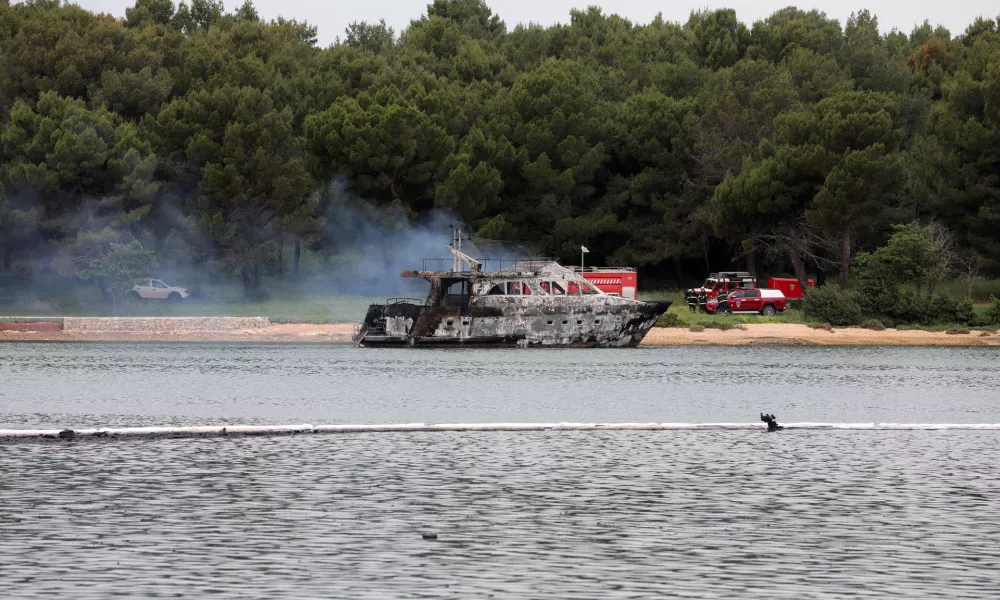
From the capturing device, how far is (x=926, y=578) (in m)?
16.4

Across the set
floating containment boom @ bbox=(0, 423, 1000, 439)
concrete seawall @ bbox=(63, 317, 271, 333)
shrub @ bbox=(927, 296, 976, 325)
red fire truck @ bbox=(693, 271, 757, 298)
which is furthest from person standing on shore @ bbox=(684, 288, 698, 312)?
floating containment boom @ bbox=(0, 423, 1000, 439)

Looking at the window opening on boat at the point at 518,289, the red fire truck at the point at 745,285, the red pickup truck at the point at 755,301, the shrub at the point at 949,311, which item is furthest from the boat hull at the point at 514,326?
the shrub at the point at 949,311

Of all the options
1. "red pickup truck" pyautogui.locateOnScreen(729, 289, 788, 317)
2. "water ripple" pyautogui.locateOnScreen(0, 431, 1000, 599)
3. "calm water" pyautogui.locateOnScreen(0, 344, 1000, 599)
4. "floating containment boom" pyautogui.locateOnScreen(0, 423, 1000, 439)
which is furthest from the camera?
"red pickup truck" pyautogui.locateOnScreen(729, 289, 788, 317)

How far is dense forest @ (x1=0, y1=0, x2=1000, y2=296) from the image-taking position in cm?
7319

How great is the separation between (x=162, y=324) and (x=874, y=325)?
35.7 metres

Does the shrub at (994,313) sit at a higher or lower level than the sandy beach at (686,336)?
higher

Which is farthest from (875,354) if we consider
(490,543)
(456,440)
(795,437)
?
(490,543)

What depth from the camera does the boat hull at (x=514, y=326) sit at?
194 ft

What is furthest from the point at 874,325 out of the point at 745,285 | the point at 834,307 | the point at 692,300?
the point at 692,300

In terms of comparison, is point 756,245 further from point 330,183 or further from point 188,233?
point 188,233

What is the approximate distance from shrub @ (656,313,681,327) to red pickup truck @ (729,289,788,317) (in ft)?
15.0

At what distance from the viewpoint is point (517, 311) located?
2319 inches

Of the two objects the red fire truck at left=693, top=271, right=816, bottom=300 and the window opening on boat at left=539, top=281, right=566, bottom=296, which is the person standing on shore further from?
the window opening on boat at left=539, top=281, right=566, bottom=296

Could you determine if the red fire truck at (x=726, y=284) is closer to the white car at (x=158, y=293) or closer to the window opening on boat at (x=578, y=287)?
the window opening on boat at (x=578, y=287)
